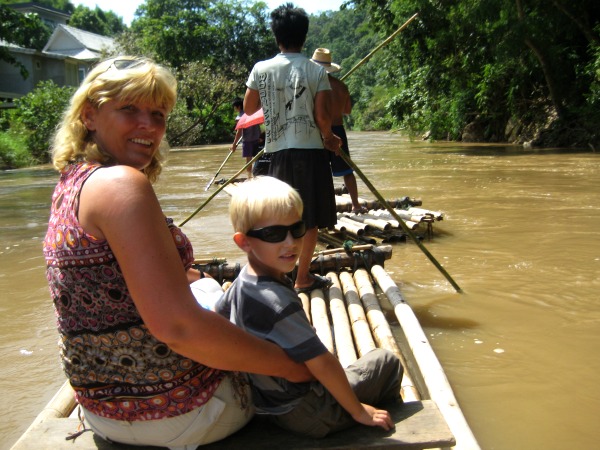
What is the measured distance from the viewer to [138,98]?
1.52 meters

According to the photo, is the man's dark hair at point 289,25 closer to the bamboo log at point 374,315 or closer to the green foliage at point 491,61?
the bamboo log at point 374,315

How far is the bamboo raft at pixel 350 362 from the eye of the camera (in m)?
1.64

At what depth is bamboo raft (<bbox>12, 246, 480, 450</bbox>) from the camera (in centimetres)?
164

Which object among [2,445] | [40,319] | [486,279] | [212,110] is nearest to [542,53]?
[486,279]

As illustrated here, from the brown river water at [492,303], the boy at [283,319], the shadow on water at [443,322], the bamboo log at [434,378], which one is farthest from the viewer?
the shadow on water at [443,322]

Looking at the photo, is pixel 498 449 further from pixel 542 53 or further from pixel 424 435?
pixel 542 53

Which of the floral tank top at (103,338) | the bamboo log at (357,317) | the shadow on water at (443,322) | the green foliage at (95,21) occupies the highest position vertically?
the green foliage at (95,21)

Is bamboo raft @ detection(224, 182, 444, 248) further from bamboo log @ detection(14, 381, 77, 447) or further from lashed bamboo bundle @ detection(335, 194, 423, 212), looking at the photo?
bamboo log @ detection(14, 381, 77, 447)

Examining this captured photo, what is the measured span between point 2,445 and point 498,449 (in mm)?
1849

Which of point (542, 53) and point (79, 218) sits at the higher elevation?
point (542, 53)

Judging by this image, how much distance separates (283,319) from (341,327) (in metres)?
1.44

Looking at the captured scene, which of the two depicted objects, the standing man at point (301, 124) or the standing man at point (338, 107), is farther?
the standing man at point (338, 107)

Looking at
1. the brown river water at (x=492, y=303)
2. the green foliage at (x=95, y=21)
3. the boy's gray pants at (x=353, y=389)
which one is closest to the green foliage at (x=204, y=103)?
the brown river water at (x=492, y=303)

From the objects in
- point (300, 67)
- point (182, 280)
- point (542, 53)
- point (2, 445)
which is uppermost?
point (542, 53)
